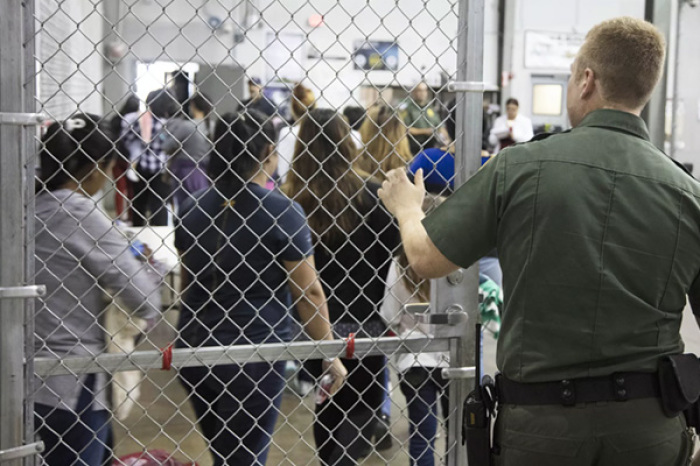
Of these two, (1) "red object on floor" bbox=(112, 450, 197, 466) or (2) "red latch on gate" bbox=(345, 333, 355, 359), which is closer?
(2) "red latch on gate" bbox=(345, 333, 355, 359)

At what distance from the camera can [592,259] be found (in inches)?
73.3

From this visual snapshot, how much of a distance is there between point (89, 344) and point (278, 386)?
637mm

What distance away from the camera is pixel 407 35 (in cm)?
995

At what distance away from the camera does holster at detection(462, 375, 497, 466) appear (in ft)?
6.53

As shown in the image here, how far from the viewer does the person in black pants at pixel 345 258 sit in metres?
3.08

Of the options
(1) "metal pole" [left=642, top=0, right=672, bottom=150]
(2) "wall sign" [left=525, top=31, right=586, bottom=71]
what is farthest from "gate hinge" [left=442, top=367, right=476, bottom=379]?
(2) "wall sign" [left=525, top=31, right=586, bottom=71]

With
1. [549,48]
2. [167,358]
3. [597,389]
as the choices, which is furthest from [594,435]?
[549,48]

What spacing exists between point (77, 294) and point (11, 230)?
1.59 ft

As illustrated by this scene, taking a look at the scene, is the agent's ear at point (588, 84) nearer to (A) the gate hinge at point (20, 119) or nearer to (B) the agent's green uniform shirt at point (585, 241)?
(B) the agent's green uniform shirt at point (585, 241)

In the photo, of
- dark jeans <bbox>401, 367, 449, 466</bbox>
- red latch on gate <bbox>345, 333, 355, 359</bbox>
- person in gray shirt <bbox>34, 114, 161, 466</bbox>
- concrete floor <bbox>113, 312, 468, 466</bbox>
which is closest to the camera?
red latch on gate <bbox>345, 333, 355, 359</bbox>

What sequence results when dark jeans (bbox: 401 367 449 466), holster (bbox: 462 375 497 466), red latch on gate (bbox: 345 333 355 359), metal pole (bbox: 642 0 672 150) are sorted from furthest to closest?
metal pole (bbox: 642 0 672 150)
dark jeans (bbox: 401 367 449 466)
red latch on gate (bbox: 345 333 355 359)
holster (bbox: 462 375 497 466)

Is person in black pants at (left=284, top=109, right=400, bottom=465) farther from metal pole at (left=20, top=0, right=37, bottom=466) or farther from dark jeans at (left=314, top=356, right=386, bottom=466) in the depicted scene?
metal pole at (left=20, top=0, right=37, bottom=466)

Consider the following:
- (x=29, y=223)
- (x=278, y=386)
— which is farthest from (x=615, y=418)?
(x=29, y=223)

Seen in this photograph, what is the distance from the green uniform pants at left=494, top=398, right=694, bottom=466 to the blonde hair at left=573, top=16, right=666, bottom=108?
0.72 m
